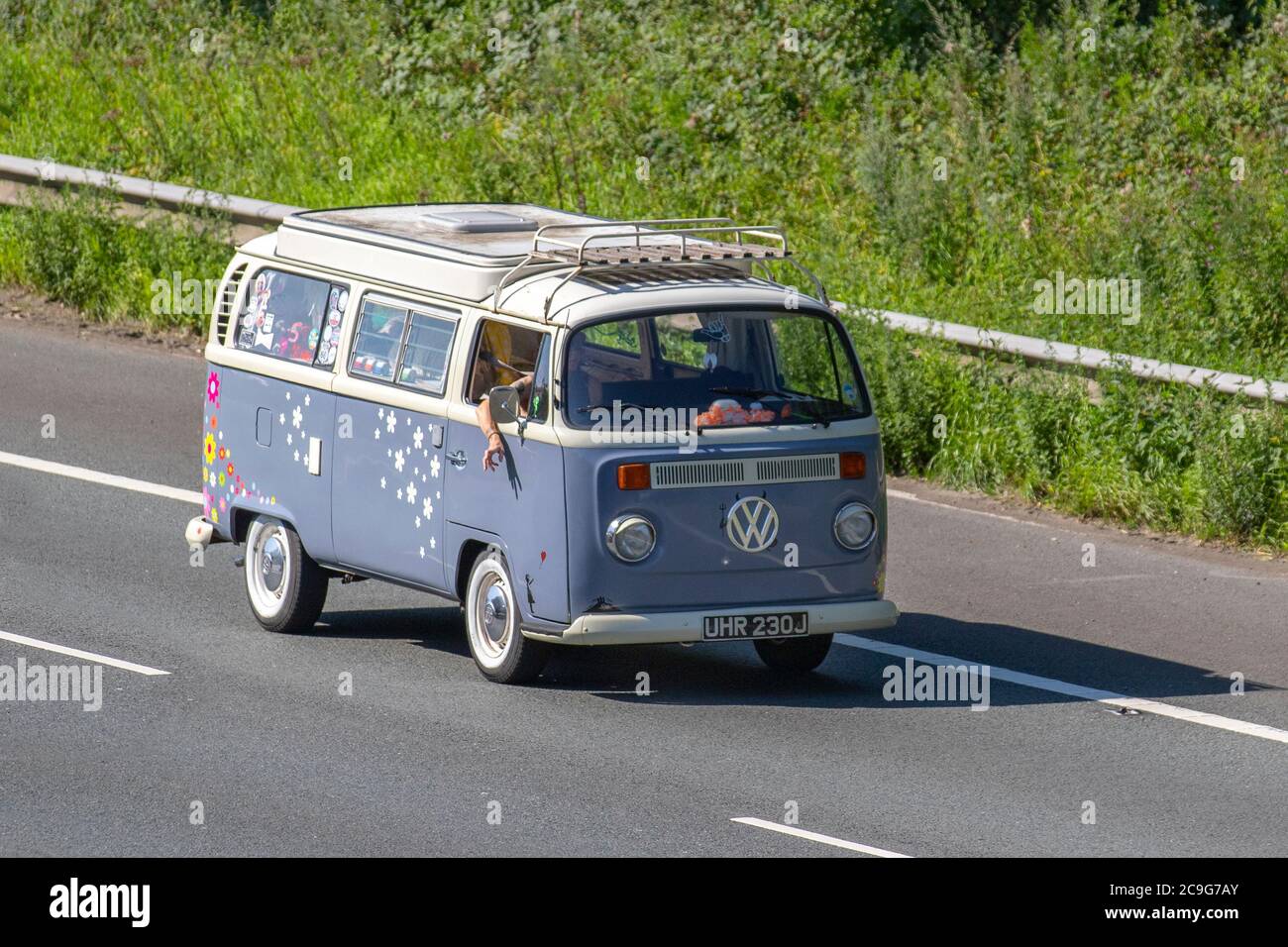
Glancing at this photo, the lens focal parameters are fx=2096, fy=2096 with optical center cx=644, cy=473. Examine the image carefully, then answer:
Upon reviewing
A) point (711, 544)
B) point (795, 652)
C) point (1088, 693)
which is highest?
point (711, 544)

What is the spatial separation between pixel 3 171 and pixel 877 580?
42.2 ft

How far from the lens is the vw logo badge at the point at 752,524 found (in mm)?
10469

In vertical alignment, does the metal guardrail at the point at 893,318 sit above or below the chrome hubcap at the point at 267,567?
above

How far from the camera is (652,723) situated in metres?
10.3

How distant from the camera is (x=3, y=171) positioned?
2070 cm

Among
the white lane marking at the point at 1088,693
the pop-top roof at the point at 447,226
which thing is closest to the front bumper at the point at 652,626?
the white lane marking at the point at 1088,693

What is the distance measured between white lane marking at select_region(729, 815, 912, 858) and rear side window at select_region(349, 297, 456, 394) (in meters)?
3.28

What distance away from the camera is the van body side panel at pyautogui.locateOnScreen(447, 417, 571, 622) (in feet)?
34.0

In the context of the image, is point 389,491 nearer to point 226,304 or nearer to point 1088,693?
point 226,304

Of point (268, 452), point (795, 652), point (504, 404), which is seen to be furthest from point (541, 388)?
point (268, 452)

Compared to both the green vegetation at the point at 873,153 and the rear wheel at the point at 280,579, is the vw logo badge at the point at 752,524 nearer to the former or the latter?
the rear wheel at the point at 280,579

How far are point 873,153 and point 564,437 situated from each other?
9.40 m

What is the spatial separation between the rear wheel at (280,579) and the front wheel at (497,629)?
1.30 meters

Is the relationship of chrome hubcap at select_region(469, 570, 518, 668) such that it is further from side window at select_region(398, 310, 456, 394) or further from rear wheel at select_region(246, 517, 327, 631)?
rear wheel at select_region(246, 517, 327, 631)
